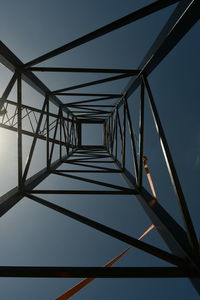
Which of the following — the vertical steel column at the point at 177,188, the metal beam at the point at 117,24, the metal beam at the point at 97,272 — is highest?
the metal beam at the point at 117,24

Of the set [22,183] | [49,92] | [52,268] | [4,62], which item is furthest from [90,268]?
[49,92]

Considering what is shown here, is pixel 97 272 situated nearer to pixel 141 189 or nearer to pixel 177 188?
pixel 177 188

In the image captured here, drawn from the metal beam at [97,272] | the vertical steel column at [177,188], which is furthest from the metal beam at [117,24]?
the metal beam at [97,272]

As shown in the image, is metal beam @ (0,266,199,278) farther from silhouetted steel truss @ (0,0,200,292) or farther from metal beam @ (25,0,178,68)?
metal beam @ (25,0,178,68)

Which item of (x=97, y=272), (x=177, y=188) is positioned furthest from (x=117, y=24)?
(x=97, y=272)

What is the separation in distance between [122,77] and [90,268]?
5272 millimetres

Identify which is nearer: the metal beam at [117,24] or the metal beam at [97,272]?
the metal beam at [97,272]

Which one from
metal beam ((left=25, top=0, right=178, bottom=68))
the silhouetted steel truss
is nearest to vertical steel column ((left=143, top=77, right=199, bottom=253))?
the silhouetted steel truss

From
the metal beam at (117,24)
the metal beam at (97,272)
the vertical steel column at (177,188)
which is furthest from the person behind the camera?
the metal beam at (117,24)

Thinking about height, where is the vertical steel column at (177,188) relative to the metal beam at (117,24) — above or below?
below

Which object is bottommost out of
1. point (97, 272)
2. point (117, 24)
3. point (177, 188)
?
point (97, 272)

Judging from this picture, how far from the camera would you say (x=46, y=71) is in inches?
238

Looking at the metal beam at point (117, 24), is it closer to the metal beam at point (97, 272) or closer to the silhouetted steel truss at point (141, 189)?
the silhouetted steel truss at point (141, 189)

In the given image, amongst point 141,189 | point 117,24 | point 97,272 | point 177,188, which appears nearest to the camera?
point 97,272
